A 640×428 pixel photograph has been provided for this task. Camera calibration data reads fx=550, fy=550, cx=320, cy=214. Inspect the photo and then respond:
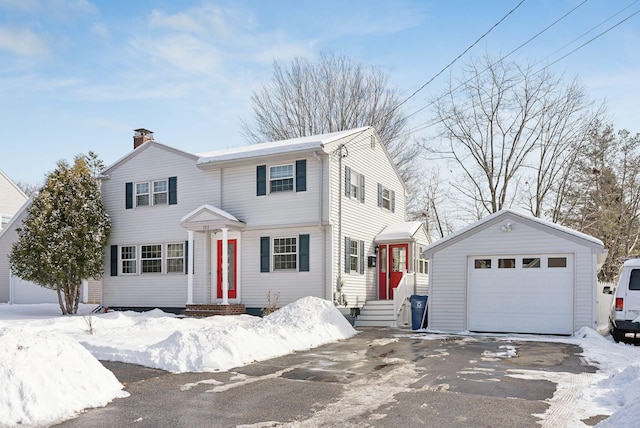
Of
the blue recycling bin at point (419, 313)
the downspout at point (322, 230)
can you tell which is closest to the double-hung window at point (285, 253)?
the downspout at point (322, 230)

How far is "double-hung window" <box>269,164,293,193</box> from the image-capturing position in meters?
18.5

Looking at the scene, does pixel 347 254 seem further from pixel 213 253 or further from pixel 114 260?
pixel 114 260

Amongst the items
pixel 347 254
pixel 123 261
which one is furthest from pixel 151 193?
pixel 347 254

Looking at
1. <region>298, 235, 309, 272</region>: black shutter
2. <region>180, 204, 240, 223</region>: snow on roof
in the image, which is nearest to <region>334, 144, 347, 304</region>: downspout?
<region>298, 235, 309, 272</region>: black shutter

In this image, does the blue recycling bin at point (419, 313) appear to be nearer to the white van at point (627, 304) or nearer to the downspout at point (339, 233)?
the downspout at point (339, 233)

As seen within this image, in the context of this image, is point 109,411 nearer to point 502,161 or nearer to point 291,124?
point 502,161

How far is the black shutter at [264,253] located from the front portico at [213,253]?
887mm

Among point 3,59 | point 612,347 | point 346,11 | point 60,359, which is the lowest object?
point 612,347

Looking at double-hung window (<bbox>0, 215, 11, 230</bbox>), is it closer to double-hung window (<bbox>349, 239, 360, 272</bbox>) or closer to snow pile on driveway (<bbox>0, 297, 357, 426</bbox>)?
snow pile on driveway (<bbox>0, 297, 357, 426</bbox>)

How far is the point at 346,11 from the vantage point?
13.4 meters

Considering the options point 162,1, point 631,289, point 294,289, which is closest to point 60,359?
point 162,1

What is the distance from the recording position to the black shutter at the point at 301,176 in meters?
18.1

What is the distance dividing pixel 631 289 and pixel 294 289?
972cm

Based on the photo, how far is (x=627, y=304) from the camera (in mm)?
13336
